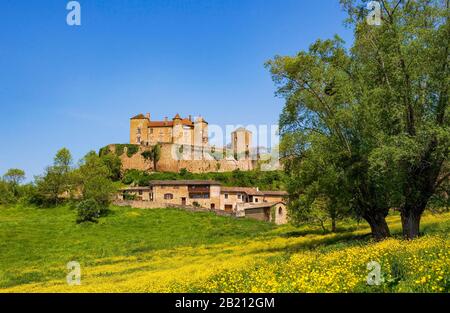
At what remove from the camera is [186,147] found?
126812 mm

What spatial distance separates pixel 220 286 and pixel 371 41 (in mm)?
18723

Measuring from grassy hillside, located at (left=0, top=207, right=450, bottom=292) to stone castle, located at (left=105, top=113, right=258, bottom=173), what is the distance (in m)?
48.1

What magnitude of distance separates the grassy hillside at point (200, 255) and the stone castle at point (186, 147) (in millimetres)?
48146

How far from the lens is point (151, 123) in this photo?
14012 cm

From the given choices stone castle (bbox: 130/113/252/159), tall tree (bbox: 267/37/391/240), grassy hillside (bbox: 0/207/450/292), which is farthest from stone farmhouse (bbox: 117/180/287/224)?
tall tree (bbox: 267/37/391/240)

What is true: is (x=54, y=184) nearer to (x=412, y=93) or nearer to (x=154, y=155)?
(x=154, y=155)

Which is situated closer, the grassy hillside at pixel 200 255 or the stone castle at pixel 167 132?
the grassy hillside at pixel 200 255

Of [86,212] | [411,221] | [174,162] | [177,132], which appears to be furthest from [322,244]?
[177,132]

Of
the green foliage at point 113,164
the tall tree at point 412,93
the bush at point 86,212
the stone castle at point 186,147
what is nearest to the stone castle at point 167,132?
the stone castle at point 186,147

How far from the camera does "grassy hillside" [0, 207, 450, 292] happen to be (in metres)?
11.4

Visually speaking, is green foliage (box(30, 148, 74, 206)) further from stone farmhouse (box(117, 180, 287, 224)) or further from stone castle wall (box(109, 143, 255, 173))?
stone castle wall (box(109, 143, 255, 173))

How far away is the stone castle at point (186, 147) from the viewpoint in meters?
122

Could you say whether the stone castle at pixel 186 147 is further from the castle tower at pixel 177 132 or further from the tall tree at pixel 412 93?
the tall tree at pixel 412 93
